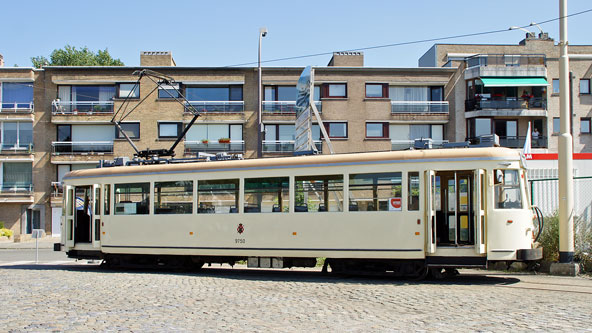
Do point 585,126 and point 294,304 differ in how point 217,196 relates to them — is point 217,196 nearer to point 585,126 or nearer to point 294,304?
point 294,304

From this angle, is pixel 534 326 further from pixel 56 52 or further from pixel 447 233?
pixel 56 52

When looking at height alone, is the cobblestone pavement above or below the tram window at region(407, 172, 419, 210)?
below

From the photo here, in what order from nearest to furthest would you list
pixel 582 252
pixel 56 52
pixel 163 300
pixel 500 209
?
pixel 163 300 < pixel 500 209 < pixel 582 252 < pixel 56 52

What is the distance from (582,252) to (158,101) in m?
32.5

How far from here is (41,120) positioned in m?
42.6

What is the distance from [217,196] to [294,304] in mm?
5800

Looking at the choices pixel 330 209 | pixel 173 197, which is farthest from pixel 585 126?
pixel 173 197

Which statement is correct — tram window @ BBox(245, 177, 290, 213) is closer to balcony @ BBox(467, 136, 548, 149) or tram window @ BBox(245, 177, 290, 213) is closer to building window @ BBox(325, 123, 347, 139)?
building window @ BBox(325, 123, 347, 139)

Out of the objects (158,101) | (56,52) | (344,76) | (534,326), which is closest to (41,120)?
(158,101)

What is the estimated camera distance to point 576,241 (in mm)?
14242

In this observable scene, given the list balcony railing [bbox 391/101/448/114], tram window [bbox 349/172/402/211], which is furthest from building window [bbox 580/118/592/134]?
tram window [bbox 349/172/402/211]

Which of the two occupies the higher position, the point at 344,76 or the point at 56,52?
the point at 56,52

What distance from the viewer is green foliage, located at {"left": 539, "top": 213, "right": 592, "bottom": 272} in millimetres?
13898

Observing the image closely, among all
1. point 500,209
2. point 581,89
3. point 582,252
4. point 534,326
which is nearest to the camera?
point 534,326
